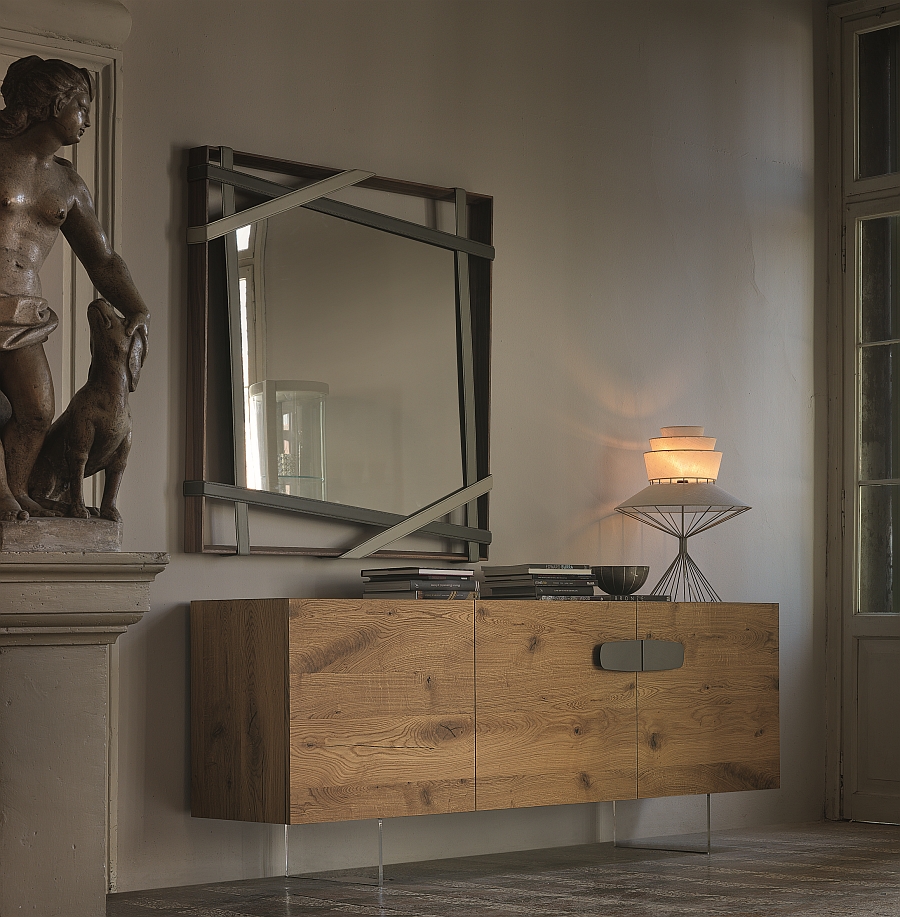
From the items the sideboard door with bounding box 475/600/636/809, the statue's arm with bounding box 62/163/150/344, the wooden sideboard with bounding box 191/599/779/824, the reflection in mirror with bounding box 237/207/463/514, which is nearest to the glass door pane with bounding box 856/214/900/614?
the wooden sideboard with bounding box 191/599/779/824

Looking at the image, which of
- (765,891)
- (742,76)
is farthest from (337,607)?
(742,76)

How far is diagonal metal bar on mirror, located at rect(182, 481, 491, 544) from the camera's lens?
4.34 metres

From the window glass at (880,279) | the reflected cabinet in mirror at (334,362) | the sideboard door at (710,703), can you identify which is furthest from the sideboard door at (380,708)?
the window glass at (880,279)

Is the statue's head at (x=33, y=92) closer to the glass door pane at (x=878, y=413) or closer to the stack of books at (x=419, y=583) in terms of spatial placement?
the stack of books at (x=419, y=583)

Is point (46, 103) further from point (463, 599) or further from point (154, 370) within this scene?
point (463, 599)

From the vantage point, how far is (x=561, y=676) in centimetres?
456

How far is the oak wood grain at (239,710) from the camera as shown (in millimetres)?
3949

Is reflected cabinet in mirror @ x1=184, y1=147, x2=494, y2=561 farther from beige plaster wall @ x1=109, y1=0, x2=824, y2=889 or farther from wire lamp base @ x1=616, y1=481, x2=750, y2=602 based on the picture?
wire lamp base @ x1=616, y1=481, x2=750, y2=602

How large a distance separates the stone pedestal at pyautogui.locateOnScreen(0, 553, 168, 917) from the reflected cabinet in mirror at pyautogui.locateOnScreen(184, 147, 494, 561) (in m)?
1.53

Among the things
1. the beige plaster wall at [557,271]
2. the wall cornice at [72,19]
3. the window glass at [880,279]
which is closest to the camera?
the wall cornice at [72,19]

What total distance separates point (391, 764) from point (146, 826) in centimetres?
76

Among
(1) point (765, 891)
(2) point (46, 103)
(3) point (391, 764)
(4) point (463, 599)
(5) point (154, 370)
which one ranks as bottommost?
(1) point (765, 891)

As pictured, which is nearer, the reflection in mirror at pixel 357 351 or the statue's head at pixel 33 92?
the statue's head at pixel 33 92

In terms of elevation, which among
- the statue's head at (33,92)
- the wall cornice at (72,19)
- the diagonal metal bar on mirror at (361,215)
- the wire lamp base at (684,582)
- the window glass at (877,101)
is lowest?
the wire lamp base at (684,582)
